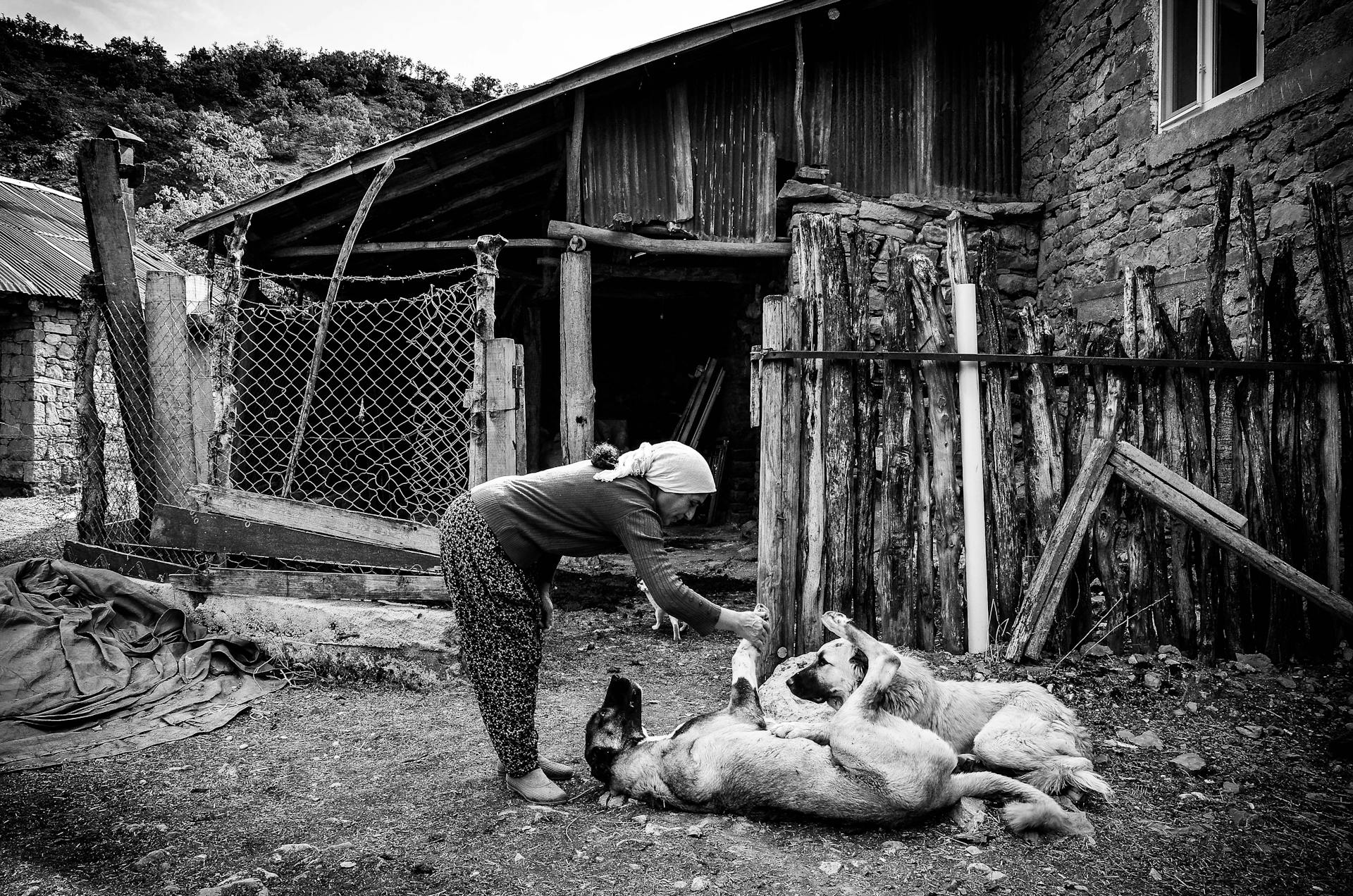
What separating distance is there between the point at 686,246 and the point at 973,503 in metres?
4.30

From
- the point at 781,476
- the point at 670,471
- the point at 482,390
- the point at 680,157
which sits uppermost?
the point at 680,157

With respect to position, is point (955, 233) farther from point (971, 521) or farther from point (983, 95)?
point (983, 95)

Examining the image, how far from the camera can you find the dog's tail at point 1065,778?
2.88 m

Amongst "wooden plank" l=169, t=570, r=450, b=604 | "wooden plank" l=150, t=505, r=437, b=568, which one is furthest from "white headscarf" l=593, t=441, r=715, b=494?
"wooden plank" l=150, t=505, r=437, b=568

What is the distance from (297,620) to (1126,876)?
13.7 ft

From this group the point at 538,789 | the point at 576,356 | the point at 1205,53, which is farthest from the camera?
the point at 576,356

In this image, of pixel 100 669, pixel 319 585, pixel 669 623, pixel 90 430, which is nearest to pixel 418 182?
pixel 90 430

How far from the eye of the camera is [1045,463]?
417cm

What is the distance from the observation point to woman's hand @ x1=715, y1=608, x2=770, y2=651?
9.41ft

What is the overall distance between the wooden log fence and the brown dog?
3.43ft

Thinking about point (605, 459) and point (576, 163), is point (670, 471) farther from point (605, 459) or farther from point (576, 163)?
point (576, 163)

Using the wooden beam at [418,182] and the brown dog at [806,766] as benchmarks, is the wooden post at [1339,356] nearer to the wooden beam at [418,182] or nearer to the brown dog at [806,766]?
the brown dog at [806,766]

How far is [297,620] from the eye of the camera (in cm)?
455

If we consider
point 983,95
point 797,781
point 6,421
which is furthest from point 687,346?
point 6,421
